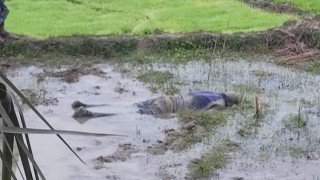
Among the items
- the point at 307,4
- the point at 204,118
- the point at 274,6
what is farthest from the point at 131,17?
the point at 204,118

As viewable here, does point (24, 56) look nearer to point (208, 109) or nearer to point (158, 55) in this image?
point (158, 55)

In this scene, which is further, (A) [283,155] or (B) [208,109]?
(B) [208,109]

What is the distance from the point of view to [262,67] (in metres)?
8.48

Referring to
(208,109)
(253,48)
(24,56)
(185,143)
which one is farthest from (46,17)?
(185,143)

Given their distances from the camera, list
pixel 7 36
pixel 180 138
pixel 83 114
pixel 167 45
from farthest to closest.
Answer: pixel 167 45 < pixel 7 36 < pixel 83 114 < pixel 180 138

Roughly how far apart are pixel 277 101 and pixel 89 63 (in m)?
2.87

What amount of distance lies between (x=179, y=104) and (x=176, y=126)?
0.49 m

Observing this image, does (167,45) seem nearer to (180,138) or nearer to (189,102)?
(189,102)

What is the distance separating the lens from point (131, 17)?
433 inches

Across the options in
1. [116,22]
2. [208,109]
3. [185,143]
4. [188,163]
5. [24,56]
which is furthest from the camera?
[116,22]

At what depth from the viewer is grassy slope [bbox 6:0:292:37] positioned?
32.9ft

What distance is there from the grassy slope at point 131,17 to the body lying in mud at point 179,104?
10.0 feet

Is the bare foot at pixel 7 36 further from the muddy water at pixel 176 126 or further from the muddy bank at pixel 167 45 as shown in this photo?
the muddy water at pixel 176 126

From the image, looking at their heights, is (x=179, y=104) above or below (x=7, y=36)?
below
